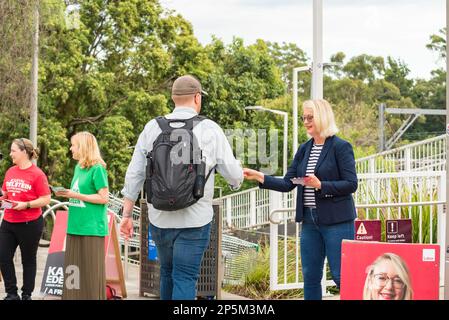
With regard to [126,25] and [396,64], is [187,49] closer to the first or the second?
[126,25]

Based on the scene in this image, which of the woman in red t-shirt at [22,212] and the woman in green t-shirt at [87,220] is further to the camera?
the woman in red t-shirt at [22,212]

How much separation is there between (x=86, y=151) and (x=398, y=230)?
10.6ft

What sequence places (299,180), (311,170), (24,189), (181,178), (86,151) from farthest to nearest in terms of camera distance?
1. (24,189)
2. (86,151)
3. (311,170)
4. (299,180)
5. (181,178)

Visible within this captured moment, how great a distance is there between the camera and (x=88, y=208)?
28.5 feet

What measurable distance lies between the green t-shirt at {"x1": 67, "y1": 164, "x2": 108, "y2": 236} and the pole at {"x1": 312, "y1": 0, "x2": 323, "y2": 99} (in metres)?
2.75

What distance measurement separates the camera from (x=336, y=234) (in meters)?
6.84

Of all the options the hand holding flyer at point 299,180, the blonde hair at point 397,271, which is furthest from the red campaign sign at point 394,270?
the hand holding flyer at point 299,180

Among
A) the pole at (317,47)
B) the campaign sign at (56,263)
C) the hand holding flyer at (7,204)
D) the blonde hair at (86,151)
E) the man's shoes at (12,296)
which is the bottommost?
the man's shoes at (12,296)

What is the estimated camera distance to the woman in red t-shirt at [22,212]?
9.58 meters

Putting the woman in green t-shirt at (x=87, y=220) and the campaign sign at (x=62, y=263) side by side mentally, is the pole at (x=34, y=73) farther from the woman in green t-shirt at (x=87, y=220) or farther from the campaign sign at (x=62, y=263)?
the woman in green t-shirt at (x=87, y=220)

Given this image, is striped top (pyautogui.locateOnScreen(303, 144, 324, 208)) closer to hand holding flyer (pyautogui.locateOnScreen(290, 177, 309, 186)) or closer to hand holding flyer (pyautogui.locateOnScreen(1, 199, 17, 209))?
hand holding flyer (pyautogui.locateOnScreen(290, 177, 309, 186))

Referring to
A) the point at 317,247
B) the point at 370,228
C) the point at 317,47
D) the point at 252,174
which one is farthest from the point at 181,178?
the point at 317,47

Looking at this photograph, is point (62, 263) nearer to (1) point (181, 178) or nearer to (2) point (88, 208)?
(2) point (88, 208)
